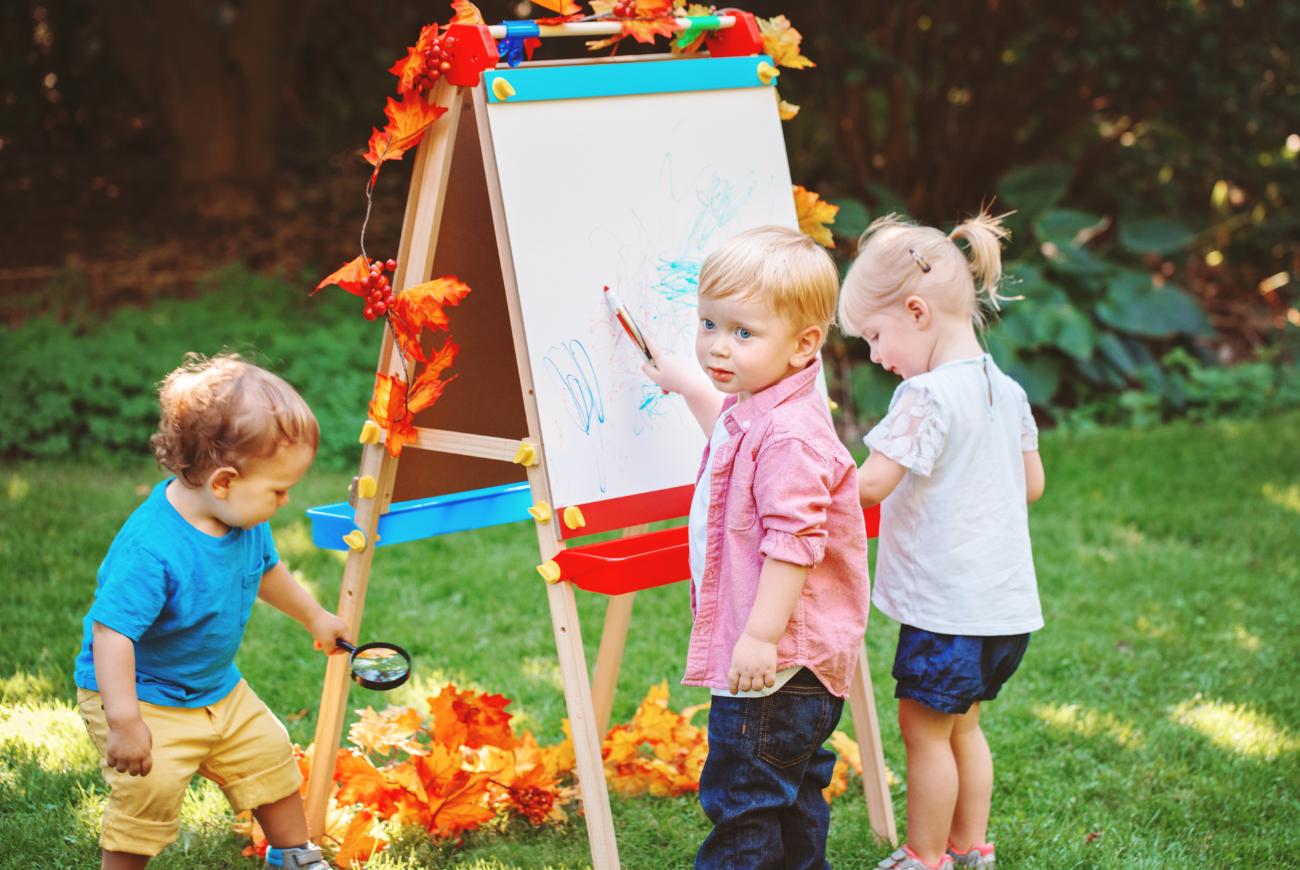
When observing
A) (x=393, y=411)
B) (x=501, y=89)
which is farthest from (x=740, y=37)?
(x=393, y=411)

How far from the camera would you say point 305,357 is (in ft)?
23.5

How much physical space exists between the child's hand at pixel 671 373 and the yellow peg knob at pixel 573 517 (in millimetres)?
352

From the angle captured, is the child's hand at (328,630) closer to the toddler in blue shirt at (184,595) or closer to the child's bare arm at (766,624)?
the toddler in blue shirt at (184,595)

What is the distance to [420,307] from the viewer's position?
264cm

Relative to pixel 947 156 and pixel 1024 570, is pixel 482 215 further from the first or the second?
pixel 947 156

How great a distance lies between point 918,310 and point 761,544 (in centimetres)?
82

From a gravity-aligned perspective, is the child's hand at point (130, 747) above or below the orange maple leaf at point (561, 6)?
below

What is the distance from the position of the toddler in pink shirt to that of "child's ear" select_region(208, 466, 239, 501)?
0.91 m

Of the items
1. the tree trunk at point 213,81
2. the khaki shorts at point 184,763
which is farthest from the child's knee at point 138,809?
the tree trunk at point 213,81

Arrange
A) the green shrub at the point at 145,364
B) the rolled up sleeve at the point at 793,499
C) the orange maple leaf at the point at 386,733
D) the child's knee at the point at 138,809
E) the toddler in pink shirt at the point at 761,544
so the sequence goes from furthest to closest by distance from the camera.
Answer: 1. the green shrub at the point at 145,364
2. the orange maple leaf at the point at 386,733
3. the child's knee at the point at 138,809
4. the toddler in pink shirt at the point at 761,544
5. the rolled up sleeve at the point at 793,499

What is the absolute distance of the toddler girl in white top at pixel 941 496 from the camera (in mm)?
2766

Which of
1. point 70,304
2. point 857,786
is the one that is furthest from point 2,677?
point 70,304

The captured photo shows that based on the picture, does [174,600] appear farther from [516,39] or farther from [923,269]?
[923,269]

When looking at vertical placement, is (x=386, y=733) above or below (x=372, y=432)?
below
